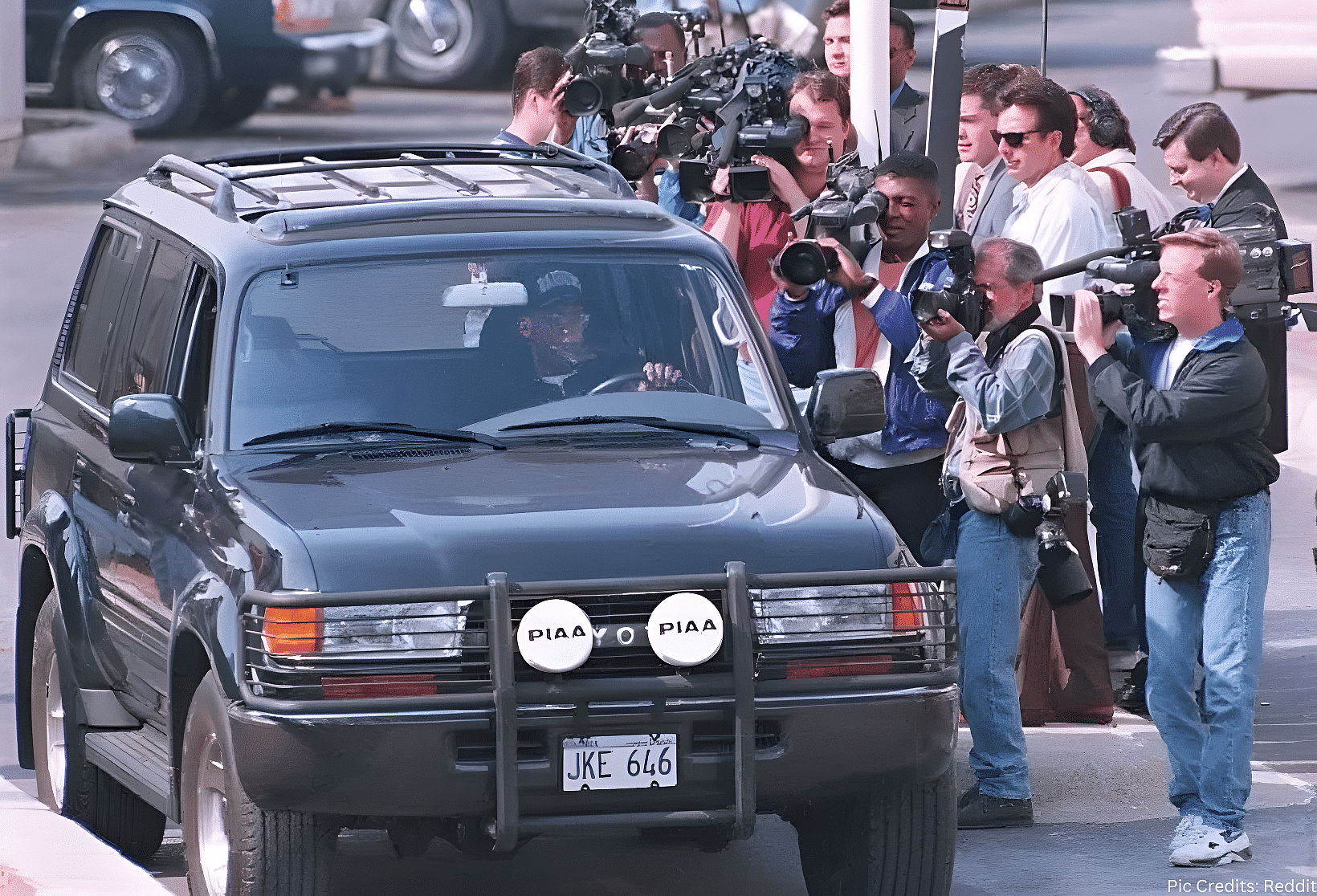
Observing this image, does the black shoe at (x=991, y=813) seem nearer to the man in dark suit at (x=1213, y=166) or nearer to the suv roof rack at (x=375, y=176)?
the suv roof rack at (x=375, y=176)

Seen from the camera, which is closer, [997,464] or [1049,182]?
[997,464]

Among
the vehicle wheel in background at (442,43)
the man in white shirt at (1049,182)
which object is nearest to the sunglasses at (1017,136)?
the man in white shirt at (1049,182)

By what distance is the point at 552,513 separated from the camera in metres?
5.84

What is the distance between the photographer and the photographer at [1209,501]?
710 centimetres

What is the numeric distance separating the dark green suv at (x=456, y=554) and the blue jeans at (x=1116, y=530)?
109 inches

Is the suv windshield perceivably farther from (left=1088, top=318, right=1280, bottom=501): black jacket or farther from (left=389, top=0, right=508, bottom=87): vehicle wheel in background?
(left=389, top=0, right=508, bottom=87): vehicle wheel in background

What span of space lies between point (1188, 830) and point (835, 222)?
7.76 ft

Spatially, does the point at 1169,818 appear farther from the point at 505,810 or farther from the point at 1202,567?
the point at 505,810

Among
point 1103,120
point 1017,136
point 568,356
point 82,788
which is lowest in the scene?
point 82,788

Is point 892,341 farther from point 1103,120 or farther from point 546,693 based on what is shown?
point 1103,120

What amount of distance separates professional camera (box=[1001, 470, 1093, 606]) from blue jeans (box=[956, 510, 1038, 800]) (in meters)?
0.07

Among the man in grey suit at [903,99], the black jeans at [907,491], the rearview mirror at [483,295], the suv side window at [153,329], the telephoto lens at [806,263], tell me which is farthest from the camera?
the man in grey suit at [903,99]

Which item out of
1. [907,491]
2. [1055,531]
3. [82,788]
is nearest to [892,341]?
[907,491]

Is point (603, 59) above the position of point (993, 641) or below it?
above
